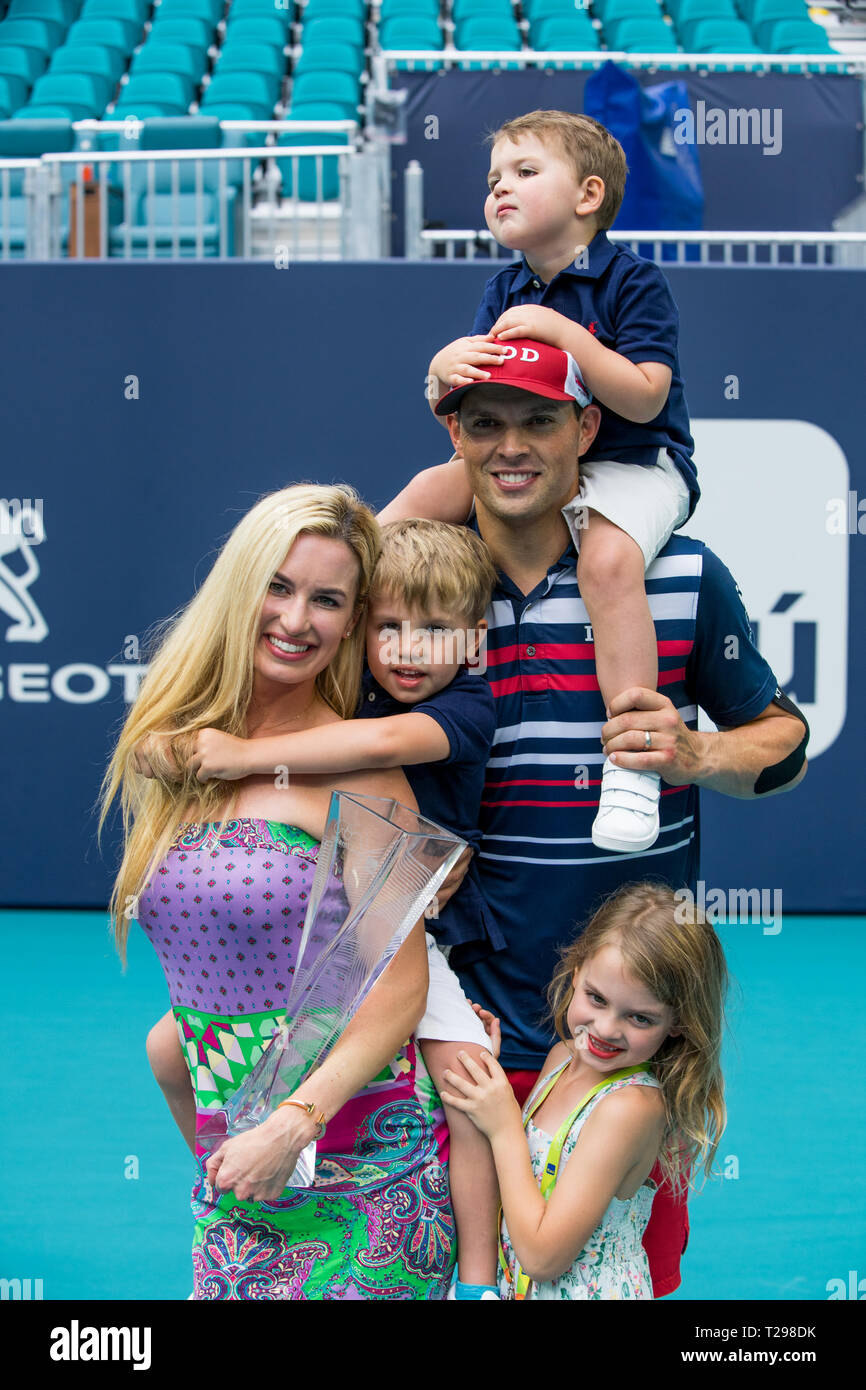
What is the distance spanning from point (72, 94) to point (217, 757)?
11381 mm

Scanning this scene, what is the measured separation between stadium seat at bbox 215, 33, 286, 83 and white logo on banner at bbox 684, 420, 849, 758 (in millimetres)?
7664

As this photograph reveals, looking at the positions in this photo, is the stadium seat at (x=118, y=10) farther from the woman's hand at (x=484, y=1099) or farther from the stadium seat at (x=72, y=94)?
the woman's hand at (x=484, y=1099)

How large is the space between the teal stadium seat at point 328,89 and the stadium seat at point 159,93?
3.01 feet

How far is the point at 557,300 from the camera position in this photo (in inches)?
95.2

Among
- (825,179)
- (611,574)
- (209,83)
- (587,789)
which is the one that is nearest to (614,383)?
(611,574)

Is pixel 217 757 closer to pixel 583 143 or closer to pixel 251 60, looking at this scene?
pixel 583 143

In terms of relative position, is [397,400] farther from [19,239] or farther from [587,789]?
[587,789]

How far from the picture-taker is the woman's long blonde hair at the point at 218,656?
1.96 meters

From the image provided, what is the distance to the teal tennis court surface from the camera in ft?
12.9

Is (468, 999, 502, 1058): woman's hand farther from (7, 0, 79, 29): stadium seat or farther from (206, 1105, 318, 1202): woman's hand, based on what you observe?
(7, 0, 79, 29): stadium seat

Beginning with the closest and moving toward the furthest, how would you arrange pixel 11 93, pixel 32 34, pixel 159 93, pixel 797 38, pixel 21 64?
pixel 159 93
pixel 797 38
pixel 11 93
pixel 21 64
pixel 32 34

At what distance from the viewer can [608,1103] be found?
1968 mm

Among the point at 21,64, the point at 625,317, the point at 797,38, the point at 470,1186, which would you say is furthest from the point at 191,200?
the point at 470,1186

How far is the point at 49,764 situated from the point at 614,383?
16.2ft
